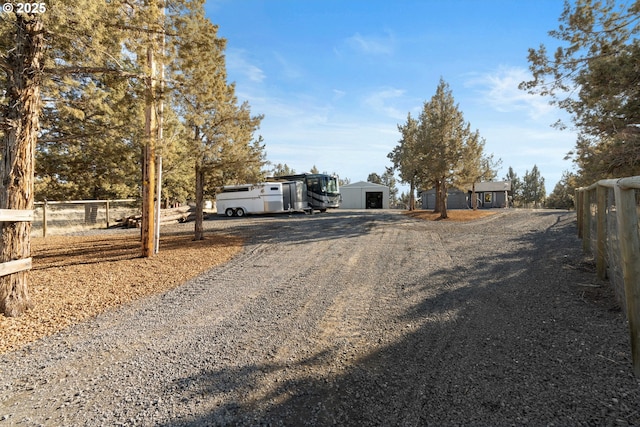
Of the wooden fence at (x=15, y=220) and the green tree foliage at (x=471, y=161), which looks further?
the green tree foliage at (x=471, y=161)

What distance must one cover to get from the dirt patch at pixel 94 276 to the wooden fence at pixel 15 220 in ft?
2.11

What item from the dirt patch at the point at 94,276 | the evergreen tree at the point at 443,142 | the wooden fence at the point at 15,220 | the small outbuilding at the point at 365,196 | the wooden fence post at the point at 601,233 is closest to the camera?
the wooden fence at the point at 15,220

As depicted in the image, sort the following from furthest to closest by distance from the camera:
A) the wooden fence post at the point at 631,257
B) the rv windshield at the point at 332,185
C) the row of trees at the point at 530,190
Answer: the row of trees at the point at 530,190 < the rv windshield at the point at 332,185 < the wooden fence post at the point at 631,257

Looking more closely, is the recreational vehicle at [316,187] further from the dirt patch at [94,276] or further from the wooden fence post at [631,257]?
the wooden fence post at [631,257]

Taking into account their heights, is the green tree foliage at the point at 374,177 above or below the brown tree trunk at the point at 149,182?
above

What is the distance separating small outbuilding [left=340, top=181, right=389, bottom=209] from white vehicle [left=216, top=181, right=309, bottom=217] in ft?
52.4

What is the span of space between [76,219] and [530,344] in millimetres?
18915

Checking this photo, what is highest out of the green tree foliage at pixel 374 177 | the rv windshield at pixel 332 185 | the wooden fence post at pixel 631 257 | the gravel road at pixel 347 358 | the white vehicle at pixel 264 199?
the green tree foliage at pixel 374 177

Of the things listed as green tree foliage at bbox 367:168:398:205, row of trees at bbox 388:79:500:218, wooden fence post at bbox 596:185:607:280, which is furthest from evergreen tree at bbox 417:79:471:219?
green tree foliage at bbox 367:168:398:205

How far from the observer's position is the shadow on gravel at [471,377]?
2.15 metres

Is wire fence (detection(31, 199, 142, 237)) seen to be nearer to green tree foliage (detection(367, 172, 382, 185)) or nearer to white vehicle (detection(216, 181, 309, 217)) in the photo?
white vehicle (detection(216, 181, 309, 217))

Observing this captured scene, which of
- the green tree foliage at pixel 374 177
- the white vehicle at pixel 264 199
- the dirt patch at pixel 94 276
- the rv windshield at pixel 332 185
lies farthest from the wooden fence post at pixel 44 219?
the green tree foliage at pixel 374 177

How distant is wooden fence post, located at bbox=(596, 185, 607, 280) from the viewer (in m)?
4.49

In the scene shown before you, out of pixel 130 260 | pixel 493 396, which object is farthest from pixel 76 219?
→ pixel 493 396
